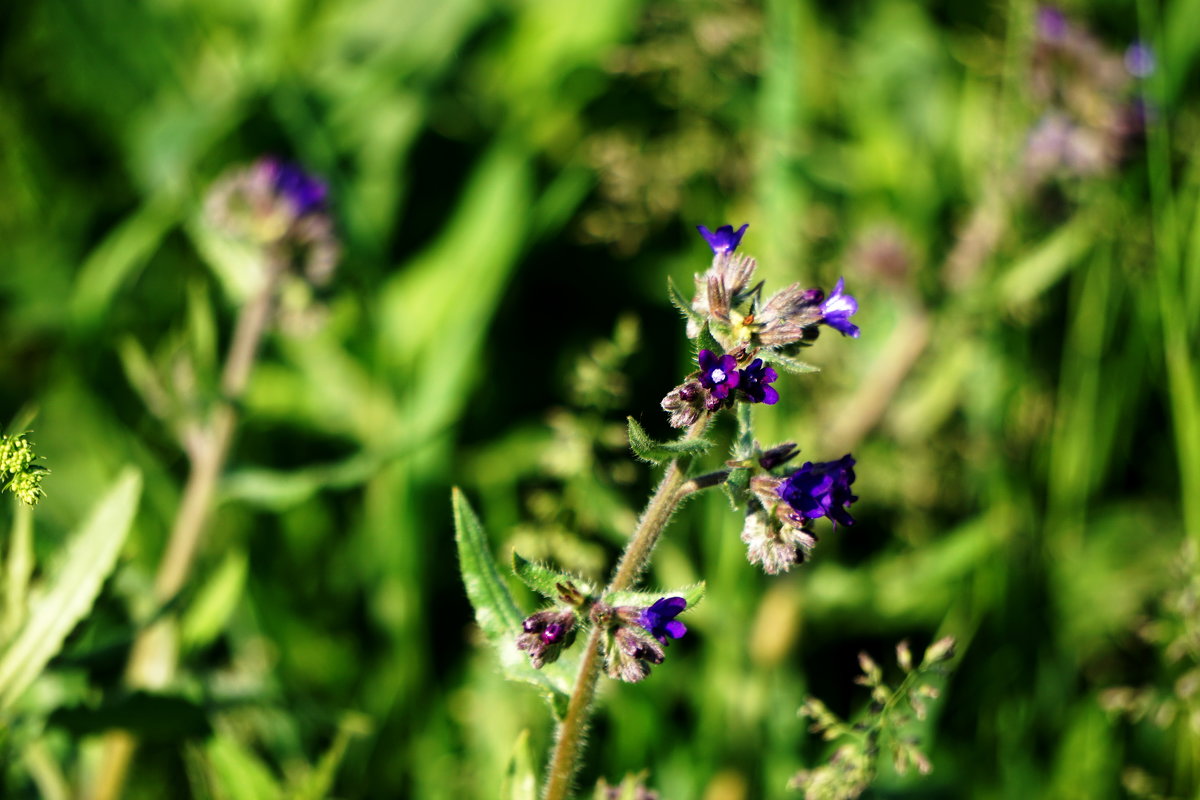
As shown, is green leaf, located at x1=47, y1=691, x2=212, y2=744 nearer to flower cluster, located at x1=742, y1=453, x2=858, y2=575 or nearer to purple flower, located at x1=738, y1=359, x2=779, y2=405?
flower cluster, located at x1=742, y1=453, x2=858, y2=575

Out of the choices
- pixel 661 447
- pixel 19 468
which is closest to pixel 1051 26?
pixel 661 447

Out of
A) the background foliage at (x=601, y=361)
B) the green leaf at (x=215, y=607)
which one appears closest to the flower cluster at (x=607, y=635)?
the background foliage at (x=601, y=361)

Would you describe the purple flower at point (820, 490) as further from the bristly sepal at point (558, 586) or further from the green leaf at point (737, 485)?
the bristly sepal at point (558, 586)

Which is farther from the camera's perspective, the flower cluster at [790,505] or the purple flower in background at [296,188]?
the purple flower in background at [296,188]

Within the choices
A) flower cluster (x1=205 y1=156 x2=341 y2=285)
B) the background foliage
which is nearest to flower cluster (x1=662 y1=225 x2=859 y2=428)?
the background foliage

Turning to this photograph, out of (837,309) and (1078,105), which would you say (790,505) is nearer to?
(837,309)

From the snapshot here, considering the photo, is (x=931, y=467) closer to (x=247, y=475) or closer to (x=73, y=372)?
(x=247, y=475)
